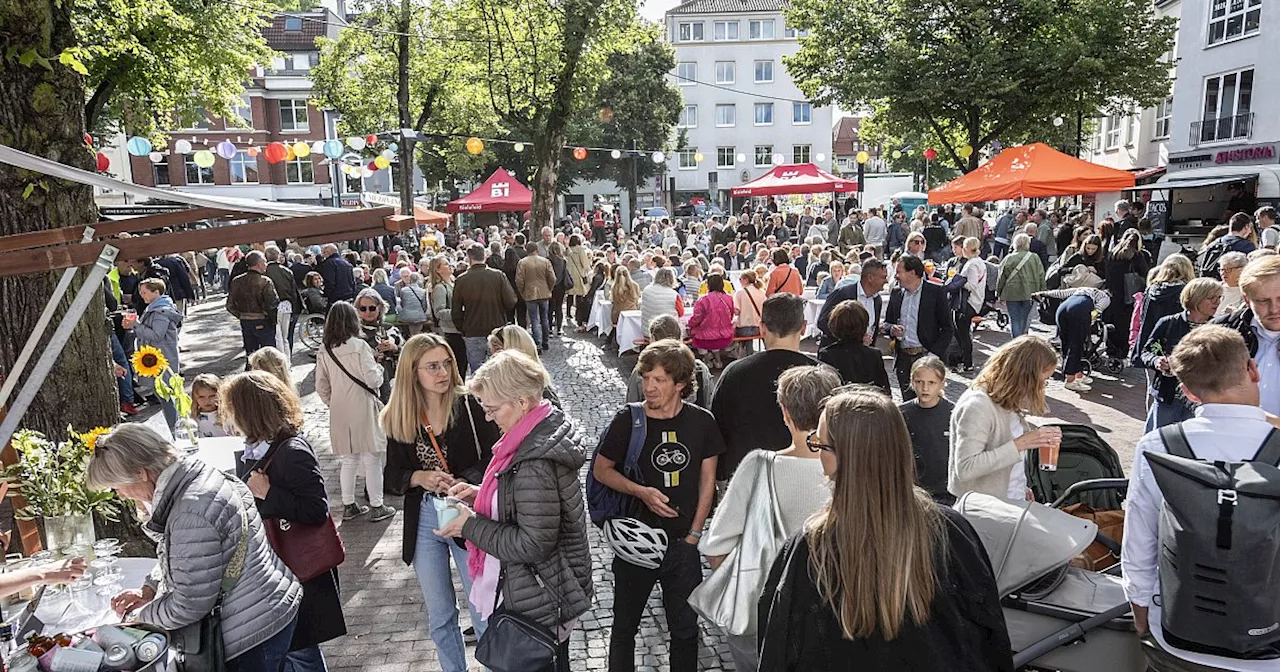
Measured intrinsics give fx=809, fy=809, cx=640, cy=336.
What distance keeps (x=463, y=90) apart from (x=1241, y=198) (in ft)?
69.1

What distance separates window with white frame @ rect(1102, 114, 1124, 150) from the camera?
35.3 meters

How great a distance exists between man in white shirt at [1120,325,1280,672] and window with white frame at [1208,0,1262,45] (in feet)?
88.9

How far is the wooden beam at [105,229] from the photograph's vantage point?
271 centimetres

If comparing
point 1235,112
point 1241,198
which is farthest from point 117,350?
point 1235,112

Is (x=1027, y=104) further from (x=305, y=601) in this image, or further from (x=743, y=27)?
(x=743, y=27)

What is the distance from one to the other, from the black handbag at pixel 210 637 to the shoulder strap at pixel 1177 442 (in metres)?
3.07

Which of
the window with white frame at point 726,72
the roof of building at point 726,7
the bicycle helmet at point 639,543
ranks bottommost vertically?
the bicycle helmet at point 639,543

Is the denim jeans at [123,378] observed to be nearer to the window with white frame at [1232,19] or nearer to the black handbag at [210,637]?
the black handbag at [210,637]

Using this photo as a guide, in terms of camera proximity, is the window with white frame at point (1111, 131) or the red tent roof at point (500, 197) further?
the window with white frame at point (1111, 131)

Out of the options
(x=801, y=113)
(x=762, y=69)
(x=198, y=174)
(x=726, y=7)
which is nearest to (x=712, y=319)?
(x=198, y=174)

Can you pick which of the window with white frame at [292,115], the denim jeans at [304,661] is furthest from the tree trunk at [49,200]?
the window with white frame at [292,115]

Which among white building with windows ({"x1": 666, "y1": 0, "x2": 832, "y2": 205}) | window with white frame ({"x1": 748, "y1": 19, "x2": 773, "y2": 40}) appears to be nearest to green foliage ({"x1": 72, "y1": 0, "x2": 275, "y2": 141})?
white building with windows ({"x1": 666, "y1": 0, "x2": 832, "y2": 205})

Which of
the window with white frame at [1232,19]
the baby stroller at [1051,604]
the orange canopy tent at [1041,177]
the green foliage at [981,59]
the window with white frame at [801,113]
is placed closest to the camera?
the baby stroller at [1051,604]

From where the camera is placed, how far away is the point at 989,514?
2781 millimetres
